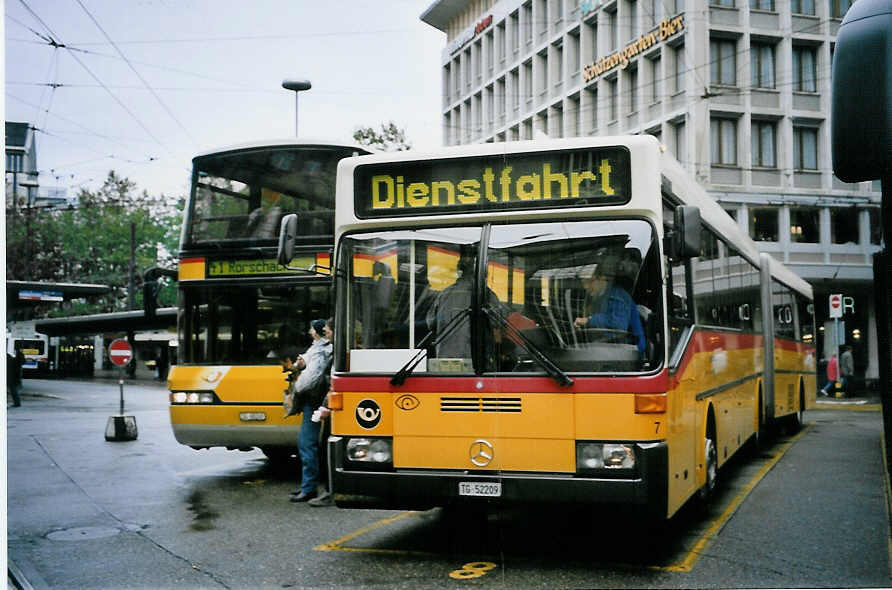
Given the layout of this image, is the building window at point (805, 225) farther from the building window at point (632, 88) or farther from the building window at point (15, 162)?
the building window at point (15, 162)

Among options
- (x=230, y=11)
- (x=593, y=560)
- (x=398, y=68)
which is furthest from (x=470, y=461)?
(x=230, y=11)

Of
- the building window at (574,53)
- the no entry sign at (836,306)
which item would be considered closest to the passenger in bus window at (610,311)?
the building window at (574,53)

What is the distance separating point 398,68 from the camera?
8.13 meters

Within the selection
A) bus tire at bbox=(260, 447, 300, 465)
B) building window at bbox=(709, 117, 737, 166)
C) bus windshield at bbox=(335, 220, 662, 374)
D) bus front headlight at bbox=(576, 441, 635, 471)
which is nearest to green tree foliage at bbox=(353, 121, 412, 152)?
bus windshield at bbox=(335, 220, 662, 374)


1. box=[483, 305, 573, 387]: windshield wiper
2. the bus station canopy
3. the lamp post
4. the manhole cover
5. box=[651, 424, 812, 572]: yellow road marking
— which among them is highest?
the lamp post

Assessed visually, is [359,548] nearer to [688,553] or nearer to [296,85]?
[688,553]

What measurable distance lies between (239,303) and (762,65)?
11.3 metres

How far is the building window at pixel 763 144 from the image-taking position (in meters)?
17.3

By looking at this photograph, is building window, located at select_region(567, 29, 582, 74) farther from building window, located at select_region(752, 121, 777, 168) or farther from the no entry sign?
the no entry sign

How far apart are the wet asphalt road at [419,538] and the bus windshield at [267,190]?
2.81 m

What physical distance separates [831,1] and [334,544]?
585cm

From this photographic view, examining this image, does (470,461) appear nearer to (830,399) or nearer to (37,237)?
(37,237)

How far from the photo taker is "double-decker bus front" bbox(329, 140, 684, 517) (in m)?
6.12

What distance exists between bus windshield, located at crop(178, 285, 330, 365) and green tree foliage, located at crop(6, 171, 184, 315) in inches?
30.5
